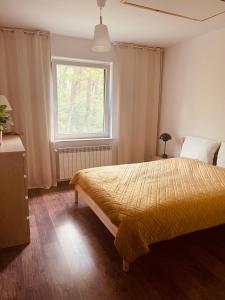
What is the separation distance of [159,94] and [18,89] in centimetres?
247

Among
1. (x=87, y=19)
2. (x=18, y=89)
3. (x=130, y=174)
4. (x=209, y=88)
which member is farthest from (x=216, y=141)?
(x=18, y=89)

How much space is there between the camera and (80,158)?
385 cm

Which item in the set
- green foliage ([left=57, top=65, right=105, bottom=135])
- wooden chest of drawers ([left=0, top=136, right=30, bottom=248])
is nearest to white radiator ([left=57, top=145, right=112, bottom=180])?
green foliage ([left=57, top=65, right=105, bottom=135])

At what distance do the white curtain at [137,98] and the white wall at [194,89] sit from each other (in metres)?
0.19

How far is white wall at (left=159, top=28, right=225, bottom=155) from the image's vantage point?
128 inches

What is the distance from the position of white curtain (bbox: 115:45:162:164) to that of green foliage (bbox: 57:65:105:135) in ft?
1.16

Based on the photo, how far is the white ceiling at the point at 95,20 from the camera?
2.44 metres

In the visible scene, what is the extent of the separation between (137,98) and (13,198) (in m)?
2.79

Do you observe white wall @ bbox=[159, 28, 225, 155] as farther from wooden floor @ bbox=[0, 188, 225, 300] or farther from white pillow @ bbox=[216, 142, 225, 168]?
wooden floor @ bbox=[0, 188, 225, 300]

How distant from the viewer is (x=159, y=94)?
4.34 meters

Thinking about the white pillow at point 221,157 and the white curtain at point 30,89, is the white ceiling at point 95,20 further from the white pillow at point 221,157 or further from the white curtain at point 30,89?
the white pillow at point 221,157

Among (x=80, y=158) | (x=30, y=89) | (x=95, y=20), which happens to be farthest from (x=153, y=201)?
(x=30, y=89)

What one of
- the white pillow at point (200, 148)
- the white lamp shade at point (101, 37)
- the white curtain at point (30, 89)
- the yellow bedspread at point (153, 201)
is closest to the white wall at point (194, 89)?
the white pillow at point (200, 148)

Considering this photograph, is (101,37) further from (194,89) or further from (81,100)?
(194,89)
